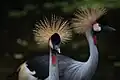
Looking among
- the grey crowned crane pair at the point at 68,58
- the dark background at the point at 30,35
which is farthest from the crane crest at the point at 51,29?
the dark background at the point at 30,35

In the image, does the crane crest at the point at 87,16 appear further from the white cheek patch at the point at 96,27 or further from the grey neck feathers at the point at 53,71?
the grey neck feathers at the point at 53,71

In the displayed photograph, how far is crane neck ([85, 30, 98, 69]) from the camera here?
130 inches

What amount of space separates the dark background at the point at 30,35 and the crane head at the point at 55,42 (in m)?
0.42

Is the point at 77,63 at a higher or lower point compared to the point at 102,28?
lower

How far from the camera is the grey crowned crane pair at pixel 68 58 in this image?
322cm

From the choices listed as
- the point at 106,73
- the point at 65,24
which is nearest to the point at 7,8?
the point at 65,24

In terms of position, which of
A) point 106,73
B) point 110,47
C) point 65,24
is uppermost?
point 65,24

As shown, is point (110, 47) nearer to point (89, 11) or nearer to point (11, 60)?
point (89, 11)

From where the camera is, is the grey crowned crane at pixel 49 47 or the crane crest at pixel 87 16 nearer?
the grey crowned crane at pixel 49 47

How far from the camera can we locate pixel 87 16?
10.7 feet

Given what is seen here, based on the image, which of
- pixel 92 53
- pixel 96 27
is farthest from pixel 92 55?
pixel 96 27

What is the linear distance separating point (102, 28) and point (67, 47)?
1.19 feet

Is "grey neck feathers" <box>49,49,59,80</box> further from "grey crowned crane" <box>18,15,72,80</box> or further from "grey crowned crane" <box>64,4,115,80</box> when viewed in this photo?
"grey crowned crane" <box>64,4,115,80</box>

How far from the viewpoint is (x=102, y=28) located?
3.31m
